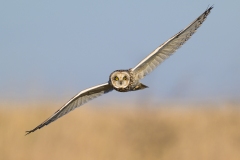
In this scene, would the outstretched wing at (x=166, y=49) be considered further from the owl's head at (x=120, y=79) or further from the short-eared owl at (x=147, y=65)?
the owl's head at (x=120, y=79)

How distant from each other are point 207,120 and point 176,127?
813mm

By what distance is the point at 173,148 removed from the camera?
1634 centimetres

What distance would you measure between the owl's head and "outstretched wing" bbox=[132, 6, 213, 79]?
21 cm

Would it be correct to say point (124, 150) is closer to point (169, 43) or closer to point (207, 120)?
point (207, 120)

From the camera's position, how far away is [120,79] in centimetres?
1303

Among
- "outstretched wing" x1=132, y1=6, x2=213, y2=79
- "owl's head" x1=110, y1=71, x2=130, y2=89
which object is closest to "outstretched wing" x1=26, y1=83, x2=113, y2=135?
"owl's head" x1=110, y1=71, x2=130, y2=89

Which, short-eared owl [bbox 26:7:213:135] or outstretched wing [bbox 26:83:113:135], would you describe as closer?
short-eared owl [bbox 26:7:213:135]

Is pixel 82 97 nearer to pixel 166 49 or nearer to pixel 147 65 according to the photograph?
pixel 147 65

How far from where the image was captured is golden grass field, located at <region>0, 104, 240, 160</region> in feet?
53.6

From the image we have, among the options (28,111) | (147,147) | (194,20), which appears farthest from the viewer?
(28,111)

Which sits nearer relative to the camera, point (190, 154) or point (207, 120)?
point (190, 154)

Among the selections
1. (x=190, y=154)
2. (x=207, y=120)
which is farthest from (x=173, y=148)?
(x=207, y=120)

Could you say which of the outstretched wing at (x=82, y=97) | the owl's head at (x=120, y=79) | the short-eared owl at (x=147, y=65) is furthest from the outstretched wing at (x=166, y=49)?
the outstretched wing at (x=82, y=97)

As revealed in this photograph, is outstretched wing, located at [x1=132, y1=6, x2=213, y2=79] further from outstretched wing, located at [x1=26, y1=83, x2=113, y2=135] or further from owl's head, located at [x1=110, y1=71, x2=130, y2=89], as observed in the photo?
outstretched wing, located at [x1=26, y1=83, x2=113, y2=135]
